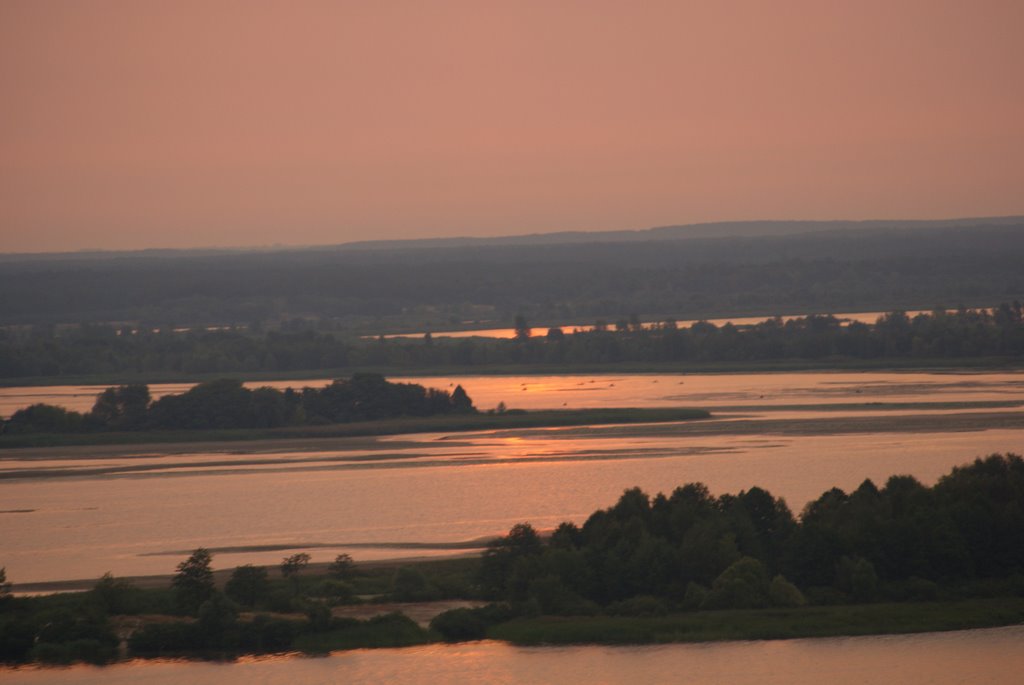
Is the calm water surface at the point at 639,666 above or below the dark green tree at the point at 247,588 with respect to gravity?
below

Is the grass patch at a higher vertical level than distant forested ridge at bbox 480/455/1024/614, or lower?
lower

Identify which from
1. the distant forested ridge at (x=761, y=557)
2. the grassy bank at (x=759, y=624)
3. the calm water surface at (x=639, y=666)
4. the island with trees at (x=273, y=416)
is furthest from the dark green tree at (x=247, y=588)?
the island with trees at (x=273, y=416)

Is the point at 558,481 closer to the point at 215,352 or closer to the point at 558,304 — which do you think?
the point at 215,352

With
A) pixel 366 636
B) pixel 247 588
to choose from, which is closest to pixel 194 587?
pixel 247 588

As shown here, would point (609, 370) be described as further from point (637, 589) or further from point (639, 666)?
point (639, 666)

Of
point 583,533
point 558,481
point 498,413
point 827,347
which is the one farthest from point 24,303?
point 583,533

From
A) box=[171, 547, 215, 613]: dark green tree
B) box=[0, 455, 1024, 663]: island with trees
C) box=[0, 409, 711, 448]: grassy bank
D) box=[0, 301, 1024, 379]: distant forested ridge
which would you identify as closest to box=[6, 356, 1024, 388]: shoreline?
box=[0, 301, 1024, 379]: distant forested ridge

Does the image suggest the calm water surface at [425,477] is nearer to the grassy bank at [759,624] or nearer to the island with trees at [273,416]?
the island with trees at [273,416]

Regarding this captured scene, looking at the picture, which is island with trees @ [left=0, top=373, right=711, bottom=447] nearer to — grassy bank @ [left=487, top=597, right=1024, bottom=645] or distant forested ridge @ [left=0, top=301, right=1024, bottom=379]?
distant forested ridge @ [left=0, top=301, right=1024, bottom=379]
